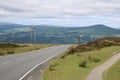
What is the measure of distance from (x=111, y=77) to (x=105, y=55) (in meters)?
15.5

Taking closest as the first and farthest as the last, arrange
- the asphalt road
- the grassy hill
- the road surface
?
the road surface → the grassy hill → the asphalt road

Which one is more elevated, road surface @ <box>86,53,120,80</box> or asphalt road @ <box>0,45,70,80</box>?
road surface @ <box>86,53,120,80</box>

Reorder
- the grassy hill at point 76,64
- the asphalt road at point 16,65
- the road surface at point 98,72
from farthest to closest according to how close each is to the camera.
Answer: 1. the asphalt road at point 16,65
2. the grassy hill at point 76,64
3. the road surface at point 98,72

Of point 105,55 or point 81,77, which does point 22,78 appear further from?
point 105,55

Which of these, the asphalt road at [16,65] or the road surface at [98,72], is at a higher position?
the road surface at [98,72]

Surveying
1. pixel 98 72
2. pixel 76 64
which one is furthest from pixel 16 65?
pixel 98 72

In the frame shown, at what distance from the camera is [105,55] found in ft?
125

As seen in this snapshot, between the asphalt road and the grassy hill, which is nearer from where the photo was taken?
the grassy hill

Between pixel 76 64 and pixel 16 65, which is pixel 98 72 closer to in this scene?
pixel 76 64

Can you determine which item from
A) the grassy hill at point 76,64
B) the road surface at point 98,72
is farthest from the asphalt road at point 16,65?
the road surface at point 98,72

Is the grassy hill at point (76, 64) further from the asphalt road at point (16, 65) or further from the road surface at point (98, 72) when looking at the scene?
the asphalt road at point (16, 65)

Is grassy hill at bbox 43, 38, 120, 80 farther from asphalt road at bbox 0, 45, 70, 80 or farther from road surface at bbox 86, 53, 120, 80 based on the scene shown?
asphalt road at bbox 0, 45, 70, 80

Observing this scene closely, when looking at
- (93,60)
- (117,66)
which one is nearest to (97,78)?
(117,66)

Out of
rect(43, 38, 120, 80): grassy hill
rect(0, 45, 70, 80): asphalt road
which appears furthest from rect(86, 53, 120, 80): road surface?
rect(0, 45, 70, 80): asphalt road
